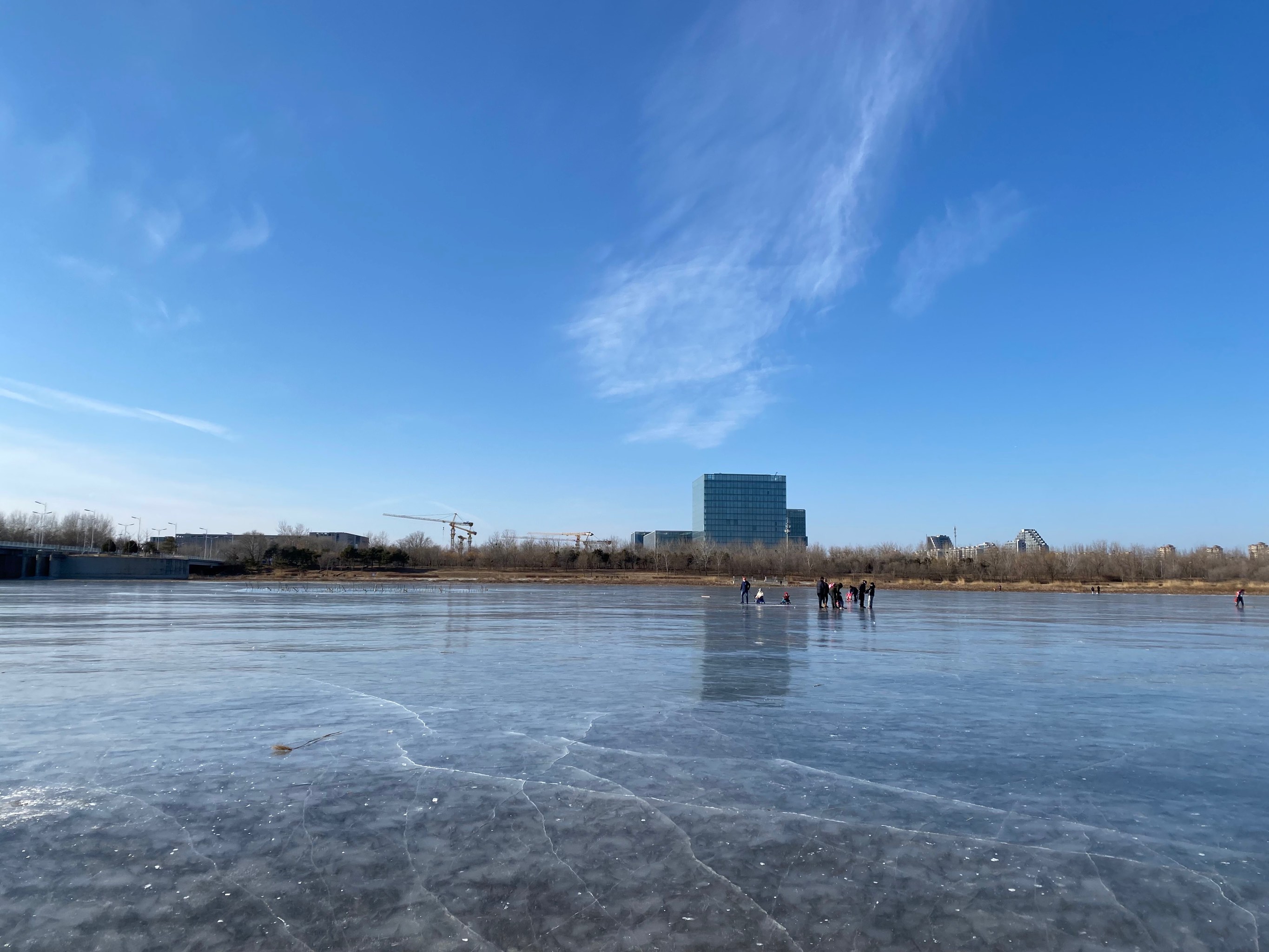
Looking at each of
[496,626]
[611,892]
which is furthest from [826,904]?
[496,626]

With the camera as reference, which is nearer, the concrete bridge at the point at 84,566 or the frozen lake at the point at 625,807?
the frozen lake at the point at 625,807

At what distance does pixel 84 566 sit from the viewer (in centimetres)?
10400

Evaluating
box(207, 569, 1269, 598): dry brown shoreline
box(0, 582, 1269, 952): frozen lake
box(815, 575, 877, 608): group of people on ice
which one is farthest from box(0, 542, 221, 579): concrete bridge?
box(0, 582, 1269, 952): frozen lake

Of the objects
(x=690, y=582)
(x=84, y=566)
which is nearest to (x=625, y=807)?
(x=690, y=582)

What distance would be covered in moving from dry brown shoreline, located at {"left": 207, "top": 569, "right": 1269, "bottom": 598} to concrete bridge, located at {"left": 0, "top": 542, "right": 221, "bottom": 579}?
7.53 metres

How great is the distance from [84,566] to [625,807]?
122 m

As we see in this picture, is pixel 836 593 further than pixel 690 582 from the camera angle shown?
No

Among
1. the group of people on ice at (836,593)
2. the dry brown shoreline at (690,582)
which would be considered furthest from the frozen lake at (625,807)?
the dry brown shoreline at (690,582)

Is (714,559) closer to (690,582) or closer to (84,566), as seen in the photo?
(690,582)

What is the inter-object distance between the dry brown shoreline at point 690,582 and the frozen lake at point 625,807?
3015 inches

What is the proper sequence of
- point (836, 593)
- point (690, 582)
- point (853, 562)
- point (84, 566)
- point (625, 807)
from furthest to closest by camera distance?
point (853, 562)
point (690, 582)
point (84, 566)
point (836, 593)
point (625, 807)

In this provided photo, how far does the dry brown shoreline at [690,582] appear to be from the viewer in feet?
286

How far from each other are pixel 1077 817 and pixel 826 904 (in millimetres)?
2924

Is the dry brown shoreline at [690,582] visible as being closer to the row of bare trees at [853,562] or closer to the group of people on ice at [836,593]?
the row of bare trees at [853,562]
